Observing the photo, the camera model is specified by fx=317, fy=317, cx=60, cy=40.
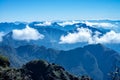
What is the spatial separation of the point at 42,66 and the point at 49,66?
14.5 ft

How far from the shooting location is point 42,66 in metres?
193

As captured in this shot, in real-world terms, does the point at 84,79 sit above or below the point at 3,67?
below

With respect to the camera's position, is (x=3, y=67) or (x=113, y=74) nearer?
(x=3, y=67)

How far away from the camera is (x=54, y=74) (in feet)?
620

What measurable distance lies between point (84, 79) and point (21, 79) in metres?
71.2

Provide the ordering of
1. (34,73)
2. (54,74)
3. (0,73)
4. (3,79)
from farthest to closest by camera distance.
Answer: (54,74), (34,73), (0,73), (3,79)

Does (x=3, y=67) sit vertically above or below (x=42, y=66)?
above

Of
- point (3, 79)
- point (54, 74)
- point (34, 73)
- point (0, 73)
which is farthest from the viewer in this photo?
point (54, 74)

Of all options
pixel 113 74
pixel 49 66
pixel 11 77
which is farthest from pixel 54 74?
pixel 11 77

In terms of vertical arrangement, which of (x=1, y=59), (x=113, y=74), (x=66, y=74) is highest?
(x=1, y=59)

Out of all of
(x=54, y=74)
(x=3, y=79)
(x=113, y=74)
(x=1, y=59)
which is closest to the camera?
(x=3, y=79)

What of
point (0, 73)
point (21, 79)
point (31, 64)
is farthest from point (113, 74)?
point (31, 64)

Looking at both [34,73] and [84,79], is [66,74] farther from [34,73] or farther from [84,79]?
[34,73]

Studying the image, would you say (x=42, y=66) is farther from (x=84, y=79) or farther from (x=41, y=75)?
(x=84, y=79)
